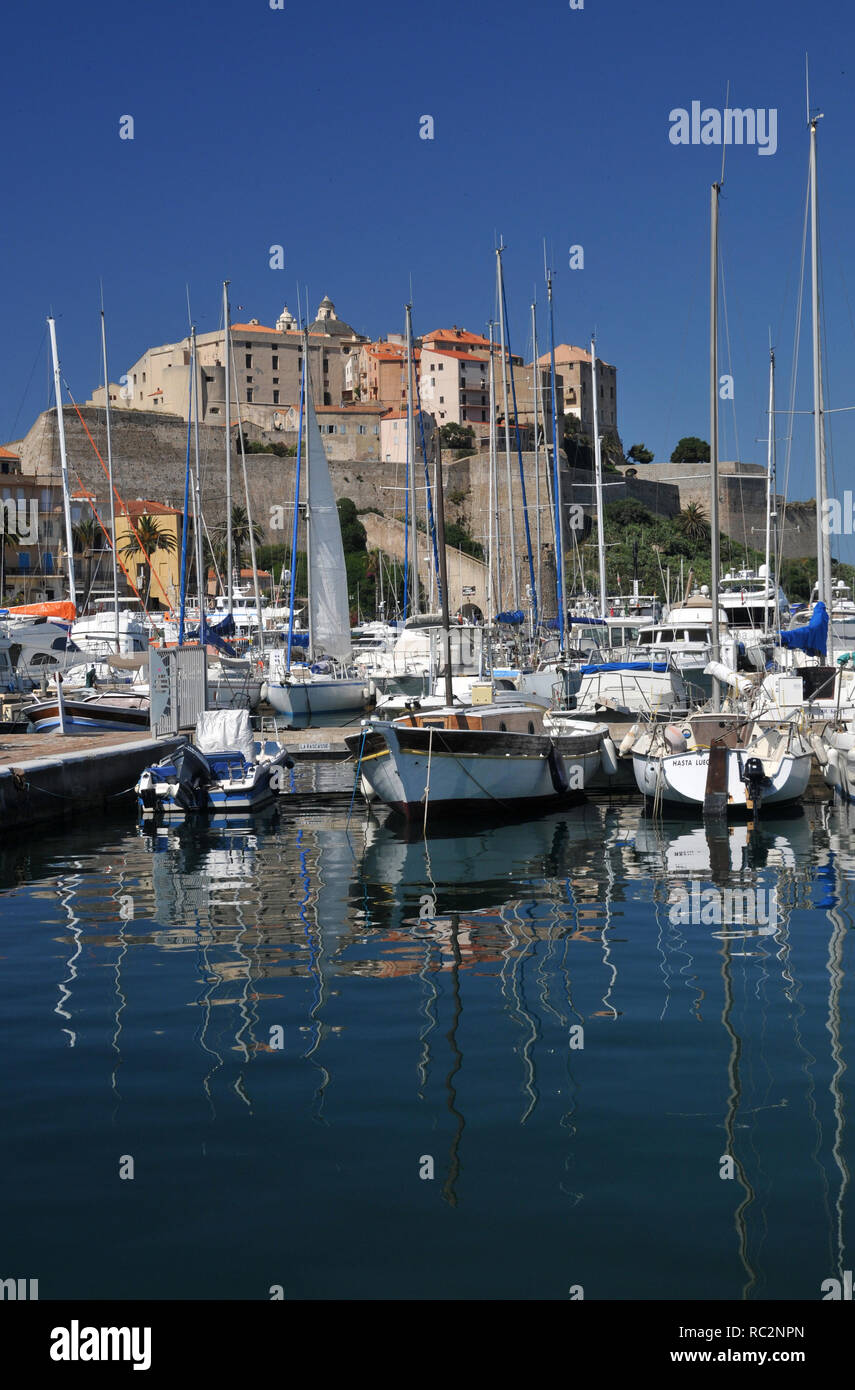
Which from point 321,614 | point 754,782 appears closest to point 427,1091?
point 754,782

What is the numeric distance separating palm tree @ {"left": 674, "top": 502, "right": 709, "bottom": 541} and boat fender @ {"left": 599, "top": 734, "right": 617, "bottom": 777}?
6662cm

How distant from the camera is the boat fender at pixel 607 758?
63.6ft

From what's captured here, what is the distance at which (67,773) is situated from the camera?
→ 1800 cm

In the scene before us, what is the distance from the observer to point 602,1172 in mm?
5922

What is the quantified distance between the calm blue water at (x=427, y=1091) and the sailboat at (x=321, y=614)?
15702 mm

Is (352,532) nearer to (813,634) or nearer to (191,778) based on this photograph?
(813,634)

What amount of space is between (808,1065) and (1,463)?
80448mm

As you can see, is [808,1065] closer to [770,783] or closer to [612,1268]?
[612,1268]

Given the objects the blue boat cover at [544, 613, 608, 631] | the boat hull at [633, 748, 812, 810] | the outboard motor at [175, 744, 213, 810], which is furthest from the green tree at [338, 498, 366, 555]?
the boat hull at [633, 748, 812, 810]

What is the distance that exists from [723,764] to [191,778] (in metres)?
6.92

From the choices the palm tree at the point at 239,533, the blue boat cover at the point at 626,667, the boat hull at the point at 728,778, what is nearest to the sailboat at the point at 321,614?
the blue boat cover at the point at 626,667

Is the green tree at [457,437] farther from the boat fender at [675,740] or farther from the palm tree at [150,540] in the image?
the boat fender at [675,740]
